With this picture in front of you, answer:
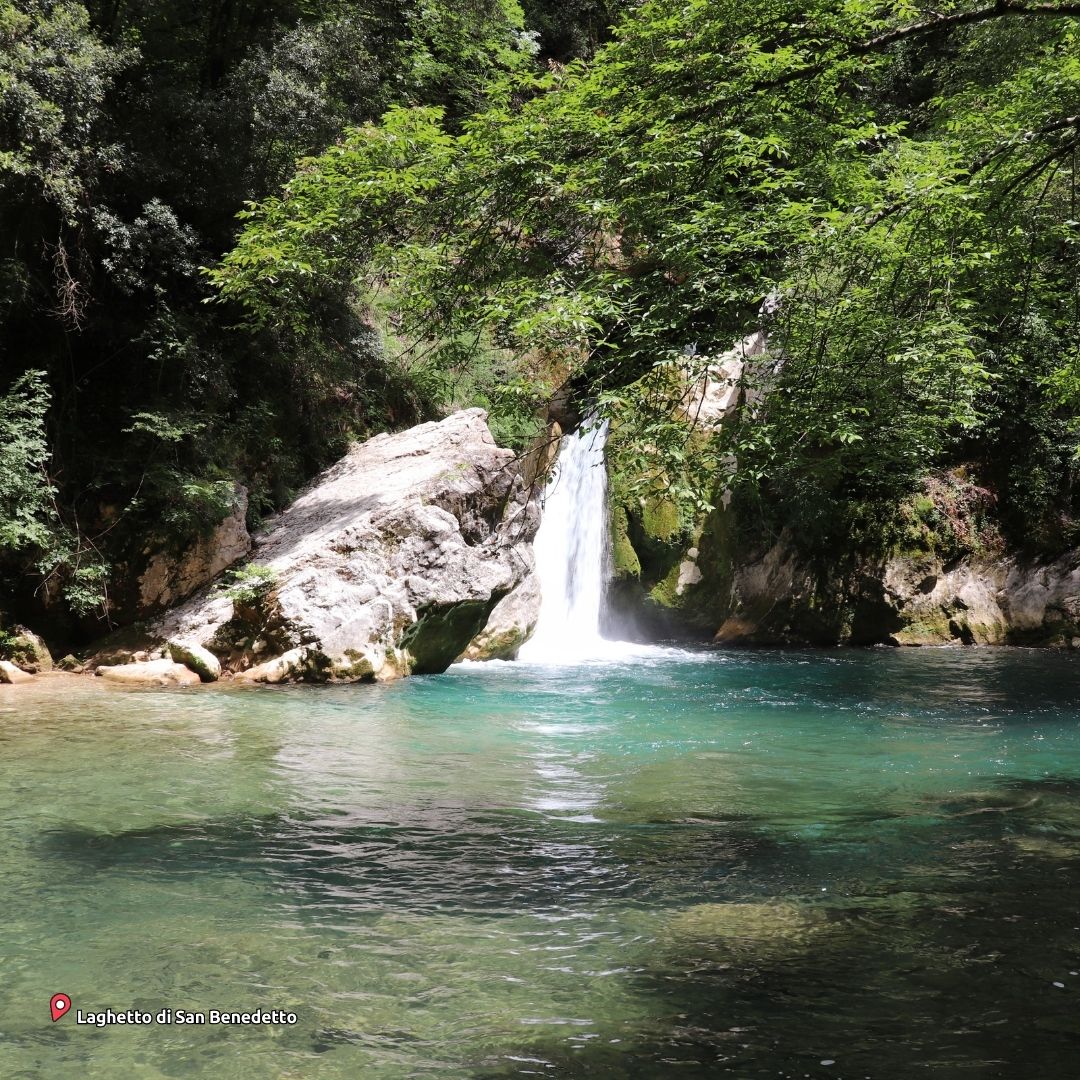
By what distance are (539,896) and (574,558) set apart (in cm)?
1331

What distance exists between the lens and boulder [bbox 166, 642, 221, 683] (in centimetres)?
1174

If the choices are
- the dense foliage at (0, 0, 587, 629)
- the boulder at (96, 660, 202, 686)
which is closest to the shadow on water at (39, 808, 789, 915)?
the boulder at (96, 660, 202, 686)

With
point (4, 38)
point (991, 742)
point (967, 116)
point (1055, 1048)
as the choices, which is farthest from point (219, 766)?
point (967, 116)

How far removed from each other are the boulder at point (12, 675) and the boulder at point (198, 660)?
1.63 metres

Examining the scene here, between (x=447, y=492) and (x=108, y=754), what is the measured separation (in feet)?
Answer: 22.1

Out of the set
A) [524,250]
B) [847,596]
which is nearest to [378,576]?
[524,250]

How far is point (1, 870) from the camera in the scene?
16.7ft

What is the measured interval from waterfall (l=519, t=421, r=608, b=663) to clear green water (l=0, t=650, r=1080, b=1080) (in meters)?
7.96

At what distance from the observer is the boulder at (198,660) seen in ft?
38.5

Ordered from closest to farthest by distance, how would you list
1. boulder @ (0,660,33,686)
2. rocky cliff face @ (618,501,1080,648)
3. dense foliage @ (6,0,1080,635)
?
dense foliage @ (6,0,1080,635), boulder @ (0,660,33,686), rocky cliff face @ (618,501,1080,648)

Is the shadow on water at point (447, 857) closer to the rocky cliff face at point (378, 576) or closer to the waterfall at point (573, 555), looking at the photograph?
the rocky cliff face at point (378, 576)

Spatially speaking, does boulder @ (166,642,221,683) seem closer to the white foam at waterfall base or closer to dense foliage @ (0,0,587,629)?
dense foliage @ (0,0,587,629)

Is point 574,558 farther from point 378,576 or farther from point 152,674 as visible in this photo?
point 152,674

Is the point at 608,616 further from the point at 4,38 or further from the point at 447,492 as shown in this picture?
the point at 4,38
